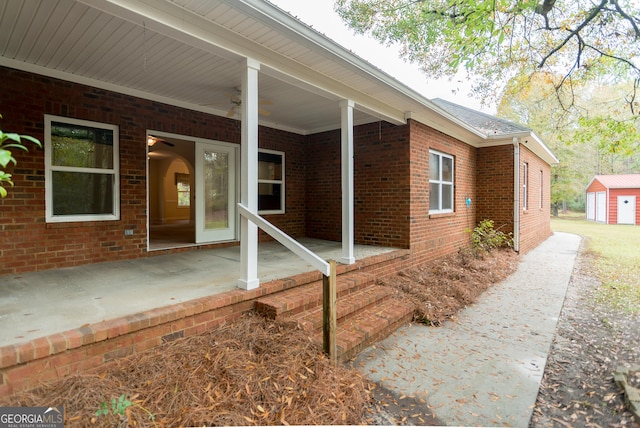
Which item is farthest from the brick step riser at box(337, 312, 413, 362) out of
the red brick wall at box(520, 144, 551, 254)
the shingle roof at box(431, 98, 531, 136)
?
the red brick wall at box(520, 144, 551, 254)

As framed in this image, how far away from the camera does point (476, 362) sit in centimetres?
314

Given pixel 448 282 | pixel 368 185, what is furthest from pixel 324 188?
pixel 448 282

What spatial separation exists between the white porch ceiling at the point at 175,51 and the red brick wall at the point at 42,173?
0.21m

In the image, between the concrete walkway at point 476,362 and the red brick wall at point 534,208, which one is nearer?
the concrete walkway at point 476,362

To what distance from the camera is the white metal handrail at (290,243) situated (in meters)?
2.75

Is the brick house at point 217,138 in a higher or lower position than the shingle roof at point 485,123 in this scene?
lower

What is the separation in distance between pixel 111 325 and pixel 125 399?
0.54 m

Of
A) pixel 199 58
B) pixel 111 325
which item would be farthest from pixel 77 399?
pixel 199 58

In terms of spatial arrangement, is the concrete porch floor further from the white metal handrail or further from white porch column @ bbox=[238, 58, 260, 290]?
the white metal handrail

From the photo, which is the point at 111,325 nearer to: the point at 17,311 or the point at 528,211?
the point at 17,311

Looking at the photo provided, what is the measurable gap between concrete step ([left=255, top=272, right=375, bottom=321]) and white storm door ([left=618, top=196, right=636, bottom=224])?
26.6 metres

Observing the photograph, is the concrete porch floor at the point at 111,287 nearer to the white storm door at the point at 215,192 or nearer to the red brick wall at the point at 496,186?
the white storm door at the point at 215,192

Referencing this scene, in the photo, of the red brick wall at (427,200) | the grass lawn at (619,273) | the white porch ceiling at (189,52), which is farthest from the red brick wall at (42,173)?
the grass lawn at (619,273)

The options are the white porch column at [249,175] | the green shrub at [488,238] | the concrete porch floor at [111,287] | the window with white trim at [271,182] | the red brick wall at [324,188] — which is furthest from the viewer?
the green shrub at [488,238]
